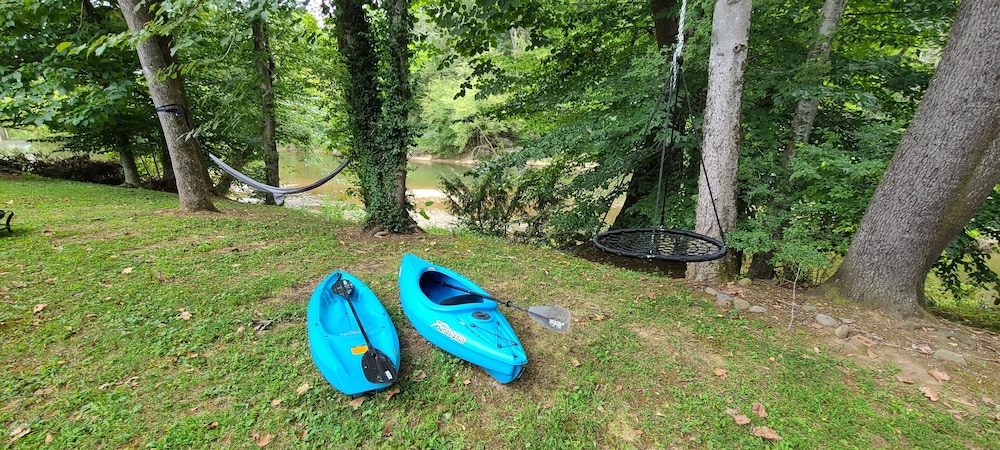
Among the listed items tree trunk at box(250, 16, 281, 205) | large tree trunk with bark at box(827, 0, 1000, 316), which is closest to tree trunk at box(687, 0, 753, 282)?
large tree trunk with bark at box(827, 0, 1000, 316)

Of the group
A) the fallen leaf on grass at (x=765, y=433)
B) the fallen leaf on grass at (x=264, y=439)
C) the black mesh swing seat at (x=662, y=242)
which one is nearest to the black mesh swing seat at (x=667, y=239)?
the black mesh swing seat at (x=662, y=242)

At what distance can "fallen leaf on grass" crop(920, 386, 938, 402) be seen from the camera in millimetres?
2088

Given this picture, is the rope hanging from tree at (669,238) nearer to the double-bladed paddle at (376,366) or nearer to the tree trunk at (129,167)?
the double-bladed paddle at (376,366)

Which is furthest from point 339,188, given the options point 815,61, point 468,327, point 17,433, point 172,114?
point 815,61

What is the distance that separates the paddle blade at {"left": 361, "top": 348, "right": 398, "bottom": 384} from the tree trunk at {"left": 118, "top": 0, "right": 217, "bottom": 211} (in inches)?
155

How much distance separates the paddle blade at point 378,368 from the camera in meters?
1.86

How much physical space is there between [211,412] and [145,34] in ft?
10.1

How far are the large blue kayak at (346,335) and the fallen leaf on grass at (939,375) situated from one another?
311 cm

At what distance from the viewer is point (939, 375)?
2.26m

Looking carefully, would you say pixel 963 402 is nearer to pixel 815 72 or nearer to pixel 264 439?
pixel 815 72

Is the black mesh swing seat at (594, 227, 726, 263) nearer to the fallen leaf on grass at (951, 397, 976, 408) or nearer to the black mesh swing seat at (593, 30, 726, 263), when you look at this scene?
the black mesh swing seat at (593, 30, 726, 263)

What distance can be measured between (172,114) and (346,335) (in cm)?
424

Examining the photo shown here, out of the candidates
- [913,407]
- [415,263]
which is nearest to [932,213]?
[913,407]

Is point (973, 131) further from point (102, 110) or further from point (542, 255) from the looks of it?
point (102, 110)
